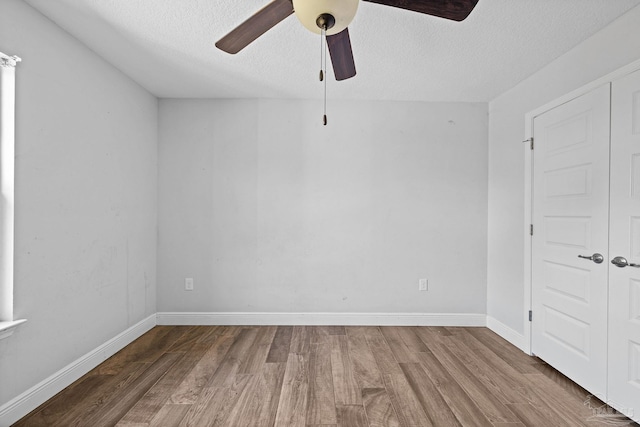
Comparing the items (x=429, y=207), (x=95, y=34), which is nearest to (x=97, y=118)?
(x=95, y=34)

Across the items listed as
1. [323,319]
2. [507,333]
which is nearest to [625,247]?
[507,333]

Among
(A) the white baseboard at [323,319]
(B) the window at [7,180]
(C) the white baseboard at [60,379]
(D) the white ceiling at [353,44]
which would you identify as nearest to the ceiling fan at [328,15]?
(D) the white ceiling at [353,44]

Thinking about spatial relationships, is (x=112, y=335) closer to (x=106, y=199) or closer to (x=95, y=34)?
(x=106, y=199)

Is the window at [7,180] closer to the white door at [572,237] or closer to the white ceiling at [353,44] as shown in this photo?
the white ceiling at [353,44]

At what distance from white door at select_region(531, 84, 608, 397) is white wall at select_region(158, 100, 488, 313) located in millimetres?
891

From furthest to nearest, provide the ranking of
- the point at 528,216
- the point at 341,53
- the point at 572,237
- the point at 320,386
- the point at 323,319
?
the point at 323,319 < the point at 528,216 < the point at 572,237 < the point at 320,386 < the point at 341,53

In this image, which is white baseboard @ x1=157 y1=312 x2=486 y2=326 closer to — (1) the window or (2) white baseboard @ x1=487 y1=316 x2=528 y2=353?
(2) white baseboard @ x1=487 y1=316 x2=528 y2=353

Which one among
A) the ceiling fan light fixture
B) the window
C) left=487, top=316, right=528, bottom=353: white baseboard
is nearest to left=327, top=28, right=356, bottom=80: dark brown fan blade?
the ceiling fan light fixture

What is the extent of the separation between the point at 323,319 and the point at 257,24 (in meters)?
2.89

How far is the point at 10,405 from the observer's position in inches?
73.9

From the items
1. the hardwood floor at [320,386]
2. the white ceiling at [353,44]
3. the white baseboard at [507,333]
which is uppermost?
the white ceiling at [353,44]

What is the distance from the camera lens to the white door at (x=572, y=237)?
7.15 feet

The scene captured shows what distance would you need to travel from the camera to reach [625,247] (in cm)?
201

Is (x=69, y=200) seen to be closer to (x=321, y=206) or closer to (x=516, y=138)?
(x=321, y=206)
